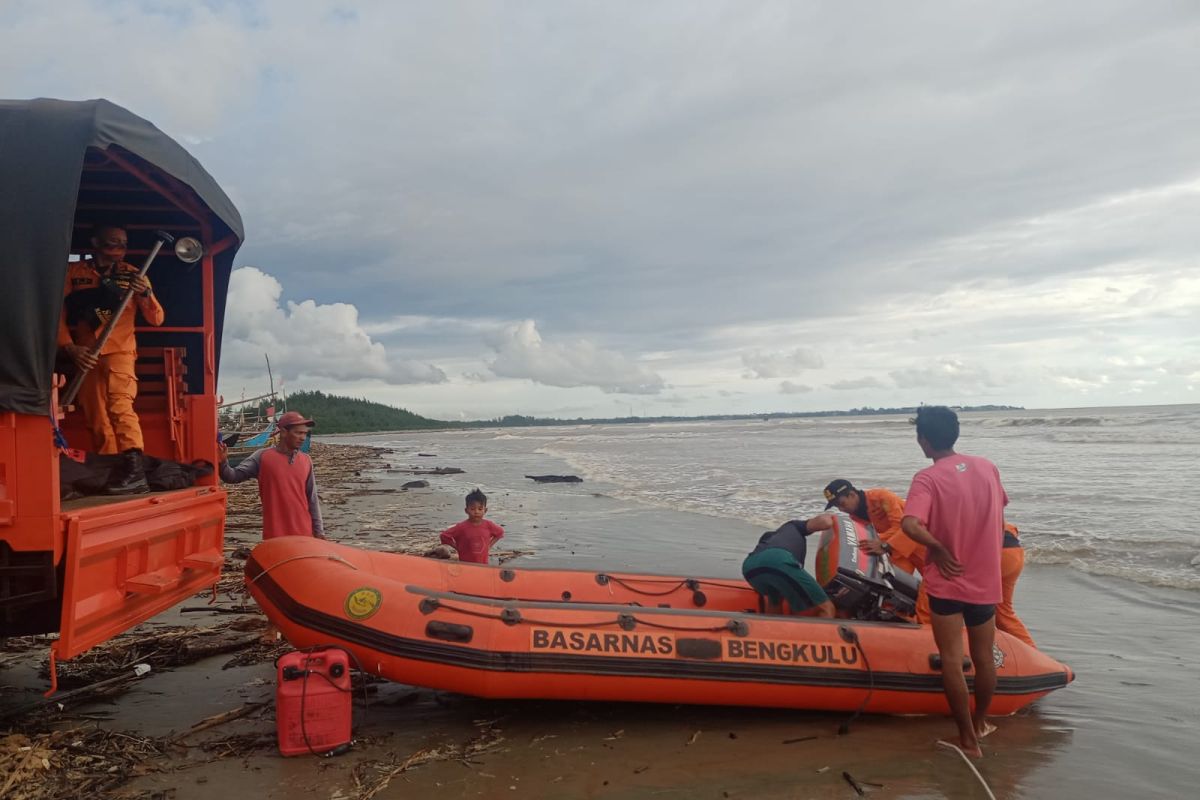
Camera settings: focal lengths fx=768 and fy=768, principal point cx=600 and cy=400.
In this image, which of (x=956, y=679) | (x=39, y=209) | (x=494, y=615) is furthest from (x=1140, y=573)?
(x=39, y=209)

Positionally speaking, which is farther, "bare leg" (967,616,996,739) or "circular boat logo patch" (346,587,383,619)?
"circular boat logo patch" (346,587,383,619)

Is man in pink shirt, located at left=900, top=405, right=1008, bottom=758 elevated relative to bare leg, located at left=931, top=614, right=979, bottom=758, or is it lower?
elevated

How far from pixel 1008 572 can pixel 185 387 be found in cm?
530

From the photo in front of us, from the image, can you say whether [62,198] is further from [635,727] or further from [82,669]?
[635,727]

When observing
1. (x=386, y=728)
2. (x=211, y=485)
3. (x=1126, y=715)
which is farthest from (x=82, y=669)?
(x=1126, y=715)

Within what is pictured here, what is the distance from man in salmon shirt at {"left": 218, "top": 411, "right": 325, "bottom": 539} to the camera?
493cm

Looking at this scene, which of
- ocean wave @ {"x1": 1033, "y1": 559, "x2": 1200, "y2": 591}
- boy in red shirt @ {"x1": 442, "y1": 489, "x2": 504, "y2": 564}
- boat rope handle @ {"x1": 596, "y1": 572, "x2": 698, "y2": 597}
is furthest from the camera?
ocean wave @ {"x1": 1033, "y1": 559, "x2": 1200, "y2": 591}

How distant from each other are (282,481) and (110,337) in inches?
51.7

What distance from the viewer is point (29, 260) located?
3.04 meters

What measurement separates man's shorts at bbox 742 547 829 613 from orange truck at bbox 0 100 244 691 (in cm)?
332

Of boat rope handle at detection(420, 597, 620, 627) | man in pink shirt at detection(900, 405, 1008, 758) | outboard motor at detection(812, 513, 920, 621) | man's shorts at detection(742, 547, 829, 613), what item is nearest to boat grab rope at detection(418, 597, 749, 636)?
boat rope handle at detection(420, 597, 620, 627)

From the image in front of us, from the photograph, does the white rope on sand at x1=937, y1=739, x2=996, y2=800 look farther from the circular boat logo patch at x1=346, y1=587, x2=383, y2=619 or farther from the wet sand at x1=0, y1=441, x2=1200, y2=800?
the circular boat logo patch at x1=346, y1=587, x2=383, y2=619

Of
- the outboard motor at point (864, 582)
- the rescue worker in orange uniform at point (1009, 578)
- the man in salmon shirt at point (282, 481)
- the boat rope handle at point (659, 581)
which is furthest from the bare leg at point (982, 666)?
the man in salmon shirt at point (282, 481)

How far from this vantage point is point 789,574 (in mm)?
4980
